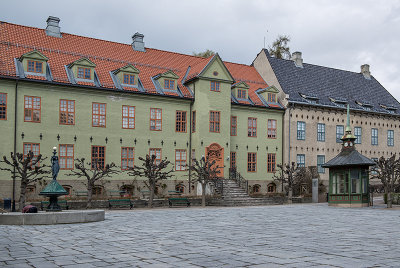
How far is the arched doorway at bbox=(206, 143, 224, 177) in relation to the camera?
3406 cm

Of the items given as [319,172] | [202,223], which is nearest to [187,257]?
[202,223]

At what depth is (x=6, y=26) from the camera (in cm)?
3172

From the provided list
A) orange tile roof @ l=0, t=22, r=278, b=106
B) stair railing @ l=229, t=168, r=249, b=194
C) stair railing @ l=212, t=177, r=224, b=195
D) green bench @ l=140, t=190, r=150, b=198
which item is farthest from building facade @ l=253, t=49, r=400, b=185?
green bench @ l=140, t=190, r=150, b=198

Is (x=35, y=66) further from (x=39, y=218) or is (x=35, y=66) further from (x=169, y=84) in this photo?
(x=39, y=218)

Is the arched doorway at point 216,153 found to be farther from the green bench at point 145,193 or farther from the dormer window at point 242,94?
the green bench at point 145,193

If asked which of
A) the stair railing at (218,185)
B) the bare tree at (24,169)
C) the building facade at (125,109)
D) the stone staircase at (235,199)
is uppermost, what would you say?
the building facade at (125,109)

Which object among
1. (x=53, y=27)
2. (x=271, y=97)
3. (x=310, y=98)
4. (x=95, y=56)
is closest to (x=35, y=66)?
(x=95, y=56)

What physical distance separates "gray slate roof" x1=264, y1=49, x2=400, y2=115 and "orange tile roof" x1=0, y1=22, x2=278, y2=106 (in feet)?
11.4

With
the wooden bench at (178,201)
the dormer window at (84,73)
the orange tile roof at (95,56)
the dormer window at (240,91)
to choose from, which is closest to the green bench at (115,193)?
the wooden bench at (178,201)

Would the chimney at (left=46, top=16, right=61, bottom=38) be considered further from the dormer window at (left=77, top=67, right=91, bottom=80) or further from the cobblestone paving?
the cobblestone paving

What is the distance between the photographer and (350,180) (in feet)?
98.3

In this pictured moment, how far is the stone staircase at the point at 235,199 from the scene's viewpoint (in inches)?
1206

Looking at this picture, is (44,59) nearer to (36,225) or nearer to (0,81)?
(0,81)

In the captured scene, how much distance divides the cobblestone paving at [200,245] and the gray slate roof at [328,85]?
Result: 24.2 m
